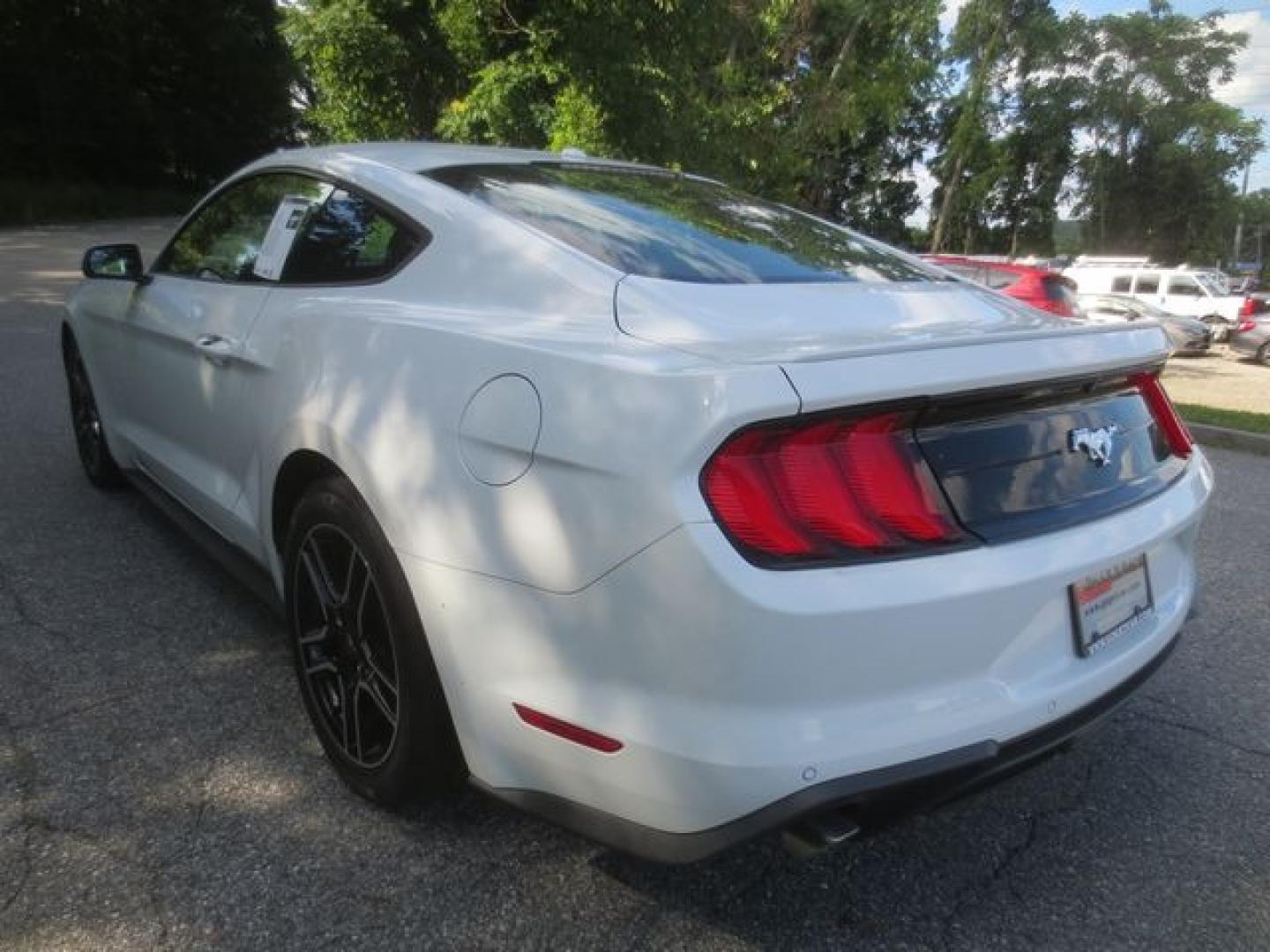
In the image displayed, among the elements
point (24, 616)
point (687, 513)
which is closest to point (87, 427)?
point (24, 616)

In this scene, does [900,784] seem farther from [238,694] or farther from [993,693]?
[238,694]

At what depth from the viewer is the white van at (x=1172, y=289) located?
24.5 metres

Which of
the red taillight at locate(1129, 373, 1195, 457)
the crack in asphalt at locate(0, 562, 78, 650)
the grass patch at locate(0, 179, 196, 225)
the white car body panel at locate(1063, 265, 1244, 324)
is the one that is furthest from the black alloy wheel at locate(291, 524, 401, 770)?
the grass patch at locate(0, 179, 196, 225)

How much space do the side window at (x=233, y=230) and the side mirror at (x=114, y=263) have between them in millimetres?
127

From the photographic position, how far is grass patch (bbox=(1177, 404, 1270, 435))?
784 centimetres

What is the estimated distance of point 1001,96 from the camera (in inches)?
1729

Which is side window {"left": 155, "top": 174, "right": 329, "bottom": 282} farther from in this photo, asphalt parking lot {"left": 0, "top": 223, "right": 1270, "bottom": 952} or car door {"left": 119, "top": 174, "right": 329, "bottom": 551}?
asphalt parking lot {"left": 0, "top": 223, "right": 1270, "bottom": 952}

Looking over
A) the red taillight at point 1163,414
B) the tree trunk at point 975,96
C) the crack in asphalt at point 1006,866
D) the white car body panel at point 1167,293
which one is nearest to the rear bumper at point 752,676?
the crack in asphalt at point 1006,866

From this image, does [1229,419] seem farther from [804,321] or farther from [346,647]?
[346,647]

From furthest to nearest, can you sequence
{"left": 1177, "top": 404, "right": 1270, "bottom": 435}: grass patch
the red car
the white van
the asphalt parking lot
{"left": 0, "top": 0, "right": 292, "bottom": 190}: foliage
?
1. {"left": 0, "top": 0, "right": 292, "bottom": 190}: foliage
2. the white van
3. the red car
4. {"left": 1177, "top": 404, "right": 1270, "bottom": 435}: grass patch
5. the asphalt parking lot

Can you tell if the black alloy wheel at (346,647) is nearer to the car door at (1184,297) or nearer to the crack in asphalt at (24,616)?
the crack in asphalt at (24,616)

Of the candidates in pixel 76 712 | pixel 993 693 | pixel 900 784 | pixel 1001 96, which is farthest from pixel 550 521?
pixel 1001 96

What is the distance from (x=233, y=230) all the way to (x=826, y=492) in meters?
2.44

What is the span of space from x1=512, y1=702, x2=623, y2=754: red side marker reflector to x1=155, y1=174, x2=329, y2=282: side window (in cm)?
169
